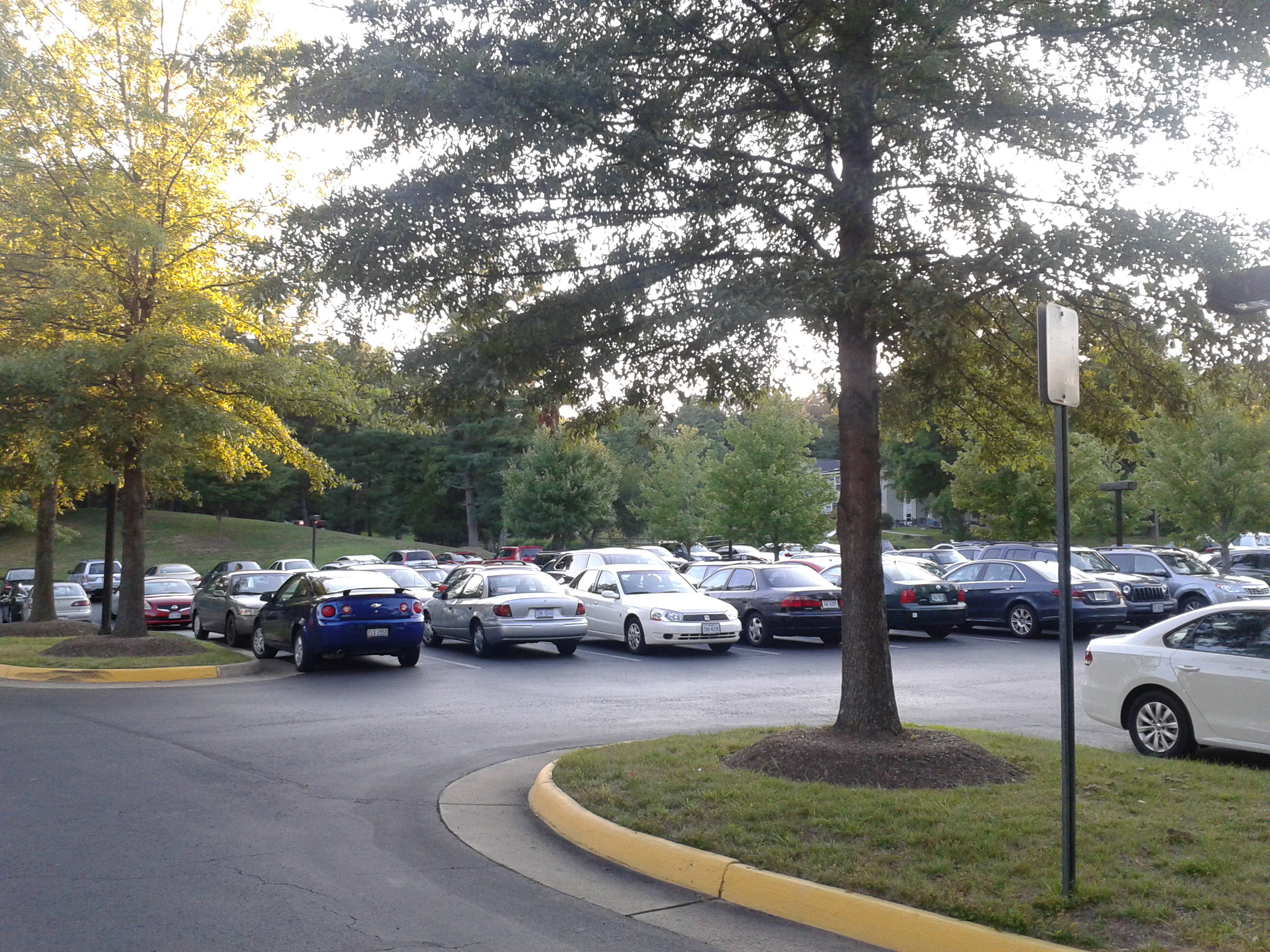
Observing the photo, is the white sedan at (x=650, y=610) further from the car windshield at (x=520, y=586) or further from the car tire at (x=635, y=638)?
the car windshield at (x=520, y=586)

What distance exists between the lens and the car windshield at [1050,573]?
22.5m

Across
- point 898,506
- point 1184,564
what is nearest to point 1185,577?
point 1184,564

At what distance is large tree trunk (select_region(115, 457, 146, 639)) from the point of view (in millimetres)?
18500

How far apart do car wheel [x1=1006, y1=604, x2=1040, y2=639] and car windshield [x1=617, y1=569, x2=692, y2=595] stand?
692cm

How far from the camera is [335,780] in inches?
359

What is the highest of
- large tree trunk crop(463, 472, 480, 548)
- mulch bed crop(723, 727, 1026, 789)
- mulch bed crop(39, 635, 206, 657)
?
large tree trunk crop(463, 472, 480, 548)

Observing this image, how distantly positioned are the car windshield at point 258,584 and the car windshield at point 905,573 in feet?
38.1

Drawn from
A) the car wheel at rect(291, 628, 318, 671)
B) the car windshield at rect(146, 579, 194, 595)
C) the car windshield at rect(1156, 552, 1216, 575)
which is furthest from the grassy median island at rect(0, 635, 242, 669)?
the car windshield at rect(1156, 552, 1216, 575)

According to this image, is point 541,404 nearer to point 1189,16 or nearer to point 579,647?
point 1189,16

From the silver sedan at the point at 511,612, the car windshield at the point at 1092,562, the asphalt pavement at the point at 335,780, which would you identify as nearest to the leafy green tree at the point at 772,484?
the car windshield at the point at 1092,562

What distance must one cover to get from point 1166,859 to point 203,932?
4.86 m

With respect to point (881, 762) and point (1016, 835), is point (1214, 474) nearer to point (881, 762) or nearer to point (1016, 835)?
point (881, 762)

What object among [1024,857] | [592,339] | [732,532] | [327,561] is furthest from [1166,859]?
[327,561]

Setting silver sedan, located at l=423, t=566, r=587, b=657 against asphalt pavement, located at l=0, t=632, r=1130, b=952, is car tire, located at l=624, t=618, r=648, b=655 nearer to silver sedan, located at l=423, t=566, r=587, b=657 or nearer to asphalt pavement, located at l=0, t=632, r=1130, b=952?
silver sedan, located at l=423, t=566, r=587, b=657
